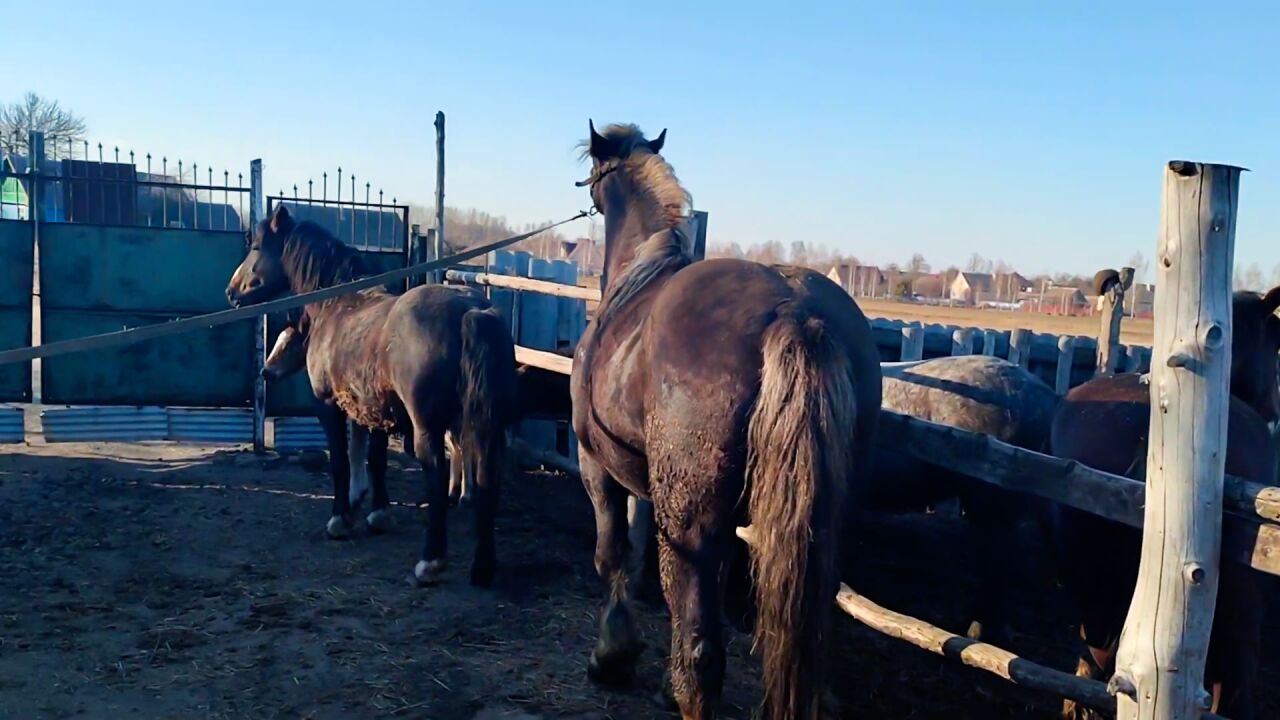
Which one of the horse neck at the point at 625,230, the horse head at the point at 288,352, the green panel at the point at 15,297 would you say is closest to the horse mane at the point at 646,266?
the horse neck at the point at 625,230

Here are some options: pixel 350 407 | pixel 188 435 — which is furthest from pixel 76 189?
pixel 350 407

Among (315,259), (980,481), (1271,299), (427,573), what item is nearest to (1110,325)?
(980,481)

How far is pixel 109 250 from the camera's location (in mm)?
9062

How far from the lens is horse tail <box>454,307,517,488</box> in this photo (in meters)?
5.70

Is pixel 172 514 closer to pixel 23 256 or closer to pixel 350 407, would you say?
pixel 350 407

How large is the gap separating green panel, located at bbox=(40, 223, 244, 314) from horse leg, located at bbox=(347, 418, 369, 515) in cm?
308

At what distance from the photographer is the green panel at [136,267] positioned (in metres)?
8.95

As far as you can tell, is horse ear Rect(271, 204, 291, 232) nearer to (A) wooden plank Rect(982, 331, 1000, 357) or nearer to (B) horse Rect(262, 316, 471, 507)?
(B) horse Rect(262, 316, 471, 507)

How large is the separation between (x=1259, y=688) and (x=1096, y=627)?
5.58 feet

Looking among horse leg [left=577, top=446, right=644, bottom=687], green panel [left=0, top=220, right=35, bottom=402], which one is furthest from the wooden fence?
green panel [left=0, top=220, right=35, bottom=402]

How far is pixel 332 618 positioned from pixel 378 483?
2.03m

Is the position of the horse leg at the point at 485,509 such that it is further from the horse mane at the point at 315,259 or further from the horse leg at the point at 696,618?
the horse leg at the point at 696,618

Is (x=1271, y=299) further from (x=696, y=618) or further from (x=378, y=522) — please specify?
(x=378, y=522)

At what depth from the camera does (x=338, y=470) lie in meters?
6.80
